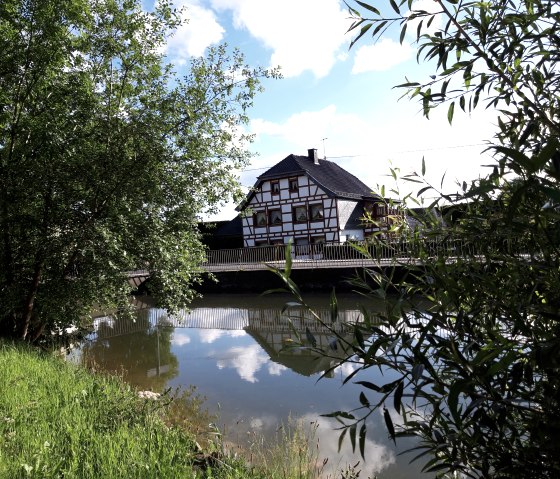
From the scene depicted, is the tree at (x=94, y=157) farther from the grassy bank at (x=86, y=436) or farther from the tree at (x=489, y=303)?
→ the tree at (x=489, y=303)

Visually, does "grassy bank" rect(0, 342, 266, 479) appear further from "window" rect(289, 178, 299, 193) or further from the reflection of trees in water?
"window" rect(289, 178, 299, 193)

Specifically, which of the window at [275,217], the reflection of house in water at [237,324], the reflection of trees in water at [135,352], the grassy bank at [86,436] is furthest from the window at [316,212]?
the grassy bank at [86,436]

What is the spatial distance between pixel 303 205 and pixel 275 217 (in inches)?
91.1

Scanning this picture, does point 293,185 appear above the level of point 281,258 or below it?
above

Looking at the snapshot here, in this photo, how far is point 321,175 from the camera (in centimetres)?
3534

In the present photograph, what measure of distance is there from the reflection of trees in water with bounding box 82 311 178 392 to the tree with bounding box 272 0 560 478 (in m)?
6.70

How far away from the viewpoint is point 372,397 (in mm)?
6633

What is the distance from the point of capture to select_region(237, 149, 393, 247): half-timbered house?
33031 mm

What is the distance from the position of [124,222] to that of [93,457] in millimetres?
4228

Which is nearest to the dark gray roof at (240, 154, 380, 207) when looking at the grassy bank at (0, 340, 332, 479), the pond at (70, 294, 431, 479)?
the pond at (70, 294, 431, 479)

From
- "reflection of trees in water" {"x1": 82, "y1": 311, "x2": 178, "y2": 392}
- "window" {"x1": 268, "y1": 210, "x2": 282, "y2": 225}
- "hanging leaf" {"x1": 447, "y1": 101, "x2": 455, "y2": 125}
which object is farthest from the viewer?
"window" {"x1": 268, "y1": 210, "x2": 282, "y2": 225}

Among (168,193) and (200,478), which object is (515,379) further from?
(168,193)

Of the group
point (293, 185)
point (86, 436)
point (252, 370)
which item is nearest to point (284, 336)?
point (252, 370)

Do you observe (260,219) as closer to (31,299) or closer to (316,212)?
(316,212)
